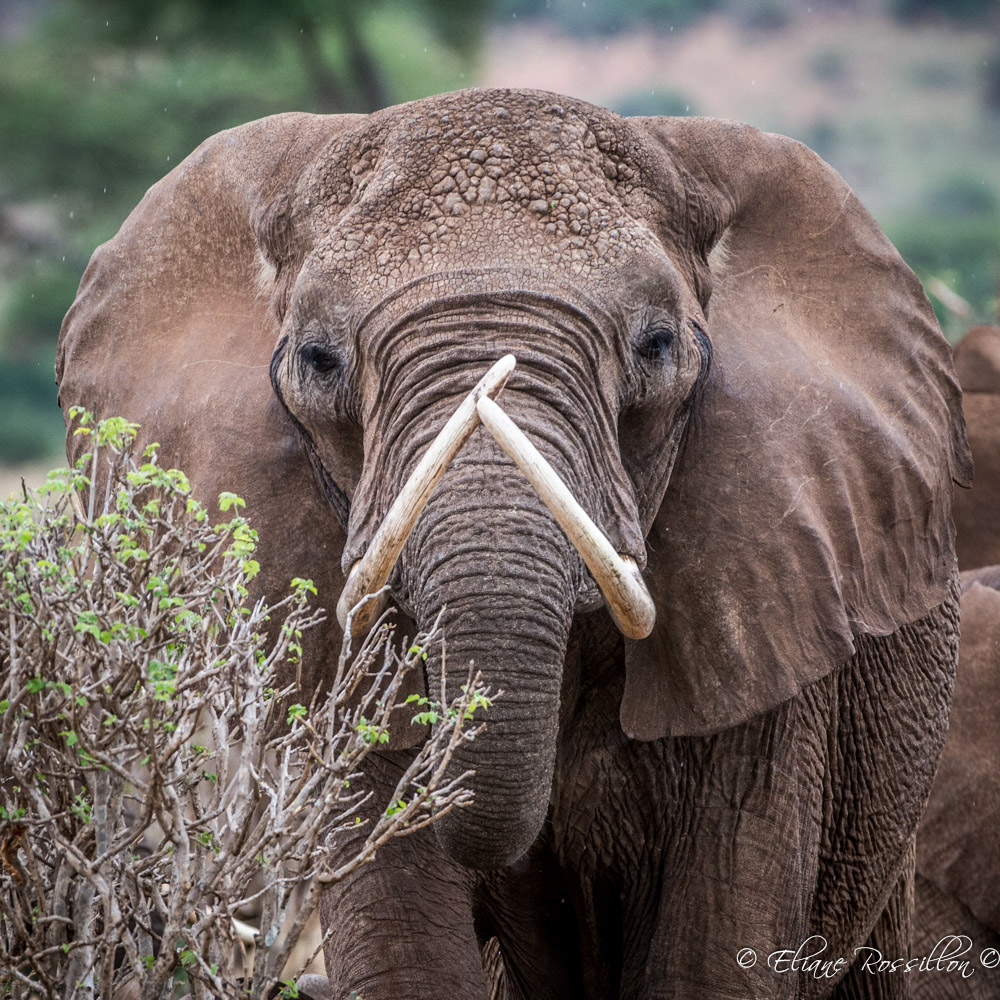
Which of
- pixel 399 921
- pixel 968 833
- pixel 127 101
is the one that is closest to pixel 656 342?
pixel 399 921

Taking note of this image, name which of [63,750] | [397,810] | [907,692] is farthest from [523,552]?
[907,692]

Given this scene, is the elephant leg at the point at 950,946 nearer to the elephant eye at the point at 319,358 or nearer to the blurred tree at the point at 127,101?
the elephant eye at the point at 319,358

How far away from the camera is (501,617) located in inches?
91.5

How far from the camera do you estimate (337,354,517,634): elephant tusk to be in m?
2.30

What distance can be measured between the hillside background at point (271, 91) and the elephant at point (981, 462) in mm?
3796

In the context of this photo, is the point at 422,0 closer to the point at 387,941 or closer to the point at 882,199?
the point at 882,199

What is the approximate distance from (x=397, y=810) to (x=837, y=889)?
1350 mm

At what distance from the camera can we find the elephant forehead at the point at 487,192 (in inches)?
101

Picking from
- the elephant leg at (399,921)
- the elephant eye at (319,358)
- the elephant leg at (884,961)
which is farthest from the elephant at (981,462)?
the elephant eye at (319,358)

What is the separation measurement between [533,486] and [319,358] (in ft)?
1.65

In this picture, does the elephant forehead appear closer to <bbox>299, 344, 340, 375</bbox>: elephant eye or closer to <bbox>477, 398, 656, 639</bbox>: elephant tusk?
<bbox>299, 344, 340, 375</bbox>: elephant eye

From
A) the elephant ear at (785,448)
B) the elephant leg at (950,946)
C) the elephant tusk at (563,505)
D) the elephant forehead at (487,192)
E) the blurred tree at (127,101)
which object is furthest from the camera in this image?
the blurred tree at (127,101)

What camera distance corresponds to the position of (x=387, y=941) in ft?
9.95

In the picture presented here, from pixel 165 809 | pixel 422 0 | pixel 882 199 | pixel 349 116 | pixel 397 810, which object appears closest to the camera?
pixel 165 809
